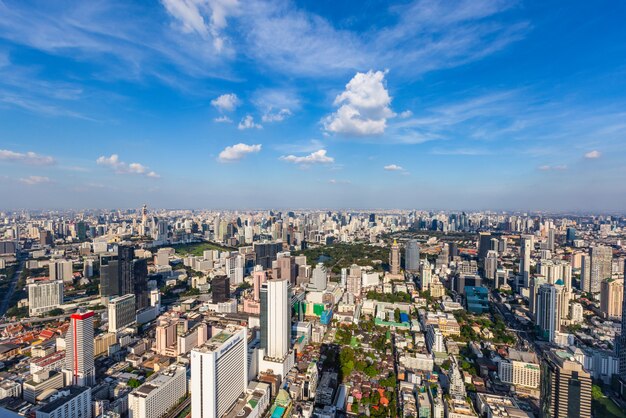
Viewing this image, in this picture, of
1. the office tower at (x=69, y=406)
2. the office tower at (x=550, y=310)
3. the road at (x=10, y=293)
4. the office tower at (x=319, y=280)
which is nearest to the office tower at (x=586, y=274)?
the office tower at (x=550, y=310)

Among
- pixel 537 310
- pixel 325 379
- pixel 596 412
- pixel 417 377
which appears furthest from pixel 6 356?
pixel 537 310

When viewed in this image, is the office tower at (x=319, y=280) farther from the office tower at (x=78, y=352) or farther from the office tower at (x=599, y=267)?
the office tower at (x=599, y=267)

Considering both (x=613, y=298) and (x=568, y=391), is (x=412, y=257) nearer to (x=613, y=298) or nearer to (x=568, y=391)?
(x=613, y=298)

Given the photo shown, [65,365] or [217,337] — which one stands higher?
[217,337]

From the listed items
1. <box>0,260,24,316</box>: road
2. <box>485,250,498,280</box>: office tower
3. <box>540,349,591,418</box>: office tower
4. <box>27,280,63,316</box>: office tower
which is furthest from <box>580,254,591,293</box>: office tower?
<box>0,260,24,316</box>: road

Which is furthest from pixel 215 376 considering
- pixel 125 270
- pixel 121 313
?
pixel 125 270

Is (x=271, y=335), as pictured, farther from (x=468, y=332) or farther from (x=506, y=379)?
(x=468, y=332)

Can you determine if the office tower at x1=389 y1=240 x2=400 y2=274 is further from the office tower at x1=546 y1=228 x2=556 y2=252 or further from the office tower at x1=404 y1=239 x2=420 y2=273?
the office tower at x1=546 y1=228 x2=556 y2=252

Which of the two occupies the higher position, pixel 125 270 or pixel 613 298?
pixel 125 270
